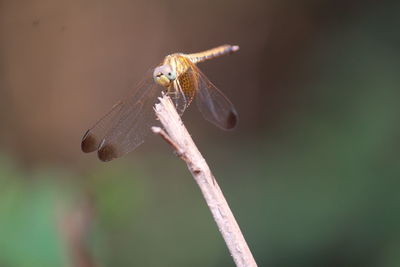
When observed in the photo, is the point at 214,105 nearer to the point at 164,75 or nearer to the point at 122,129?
the point at 164,75

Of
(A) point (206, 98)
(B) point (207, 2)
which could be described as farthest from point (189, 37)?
(A) point (206, 98)

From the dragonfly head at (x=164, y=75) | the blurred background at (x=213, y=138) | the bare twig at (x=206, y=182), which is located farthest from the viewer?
the blurred background at (x=213, y=138)

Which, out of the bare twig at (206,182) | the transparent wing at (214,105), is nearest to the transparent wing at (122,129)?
the transparent wing at (214,105)

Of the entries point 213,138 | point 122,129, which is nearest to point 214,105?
point 122,129

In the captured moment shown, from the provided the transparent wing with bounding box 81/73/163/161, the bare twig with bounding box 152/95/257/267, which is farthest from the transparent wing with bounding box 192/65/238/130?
the bare twig with bounding box 152/95/257/267

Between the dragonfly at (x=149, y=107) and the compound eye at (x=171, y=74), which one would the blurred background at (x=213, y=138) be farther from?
the compound eye at (x=171, y=74)

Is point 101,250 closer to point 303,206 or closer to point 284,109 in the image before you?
point 303,206

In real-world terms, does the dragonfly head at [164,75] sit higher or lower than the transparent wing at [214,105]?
higher
